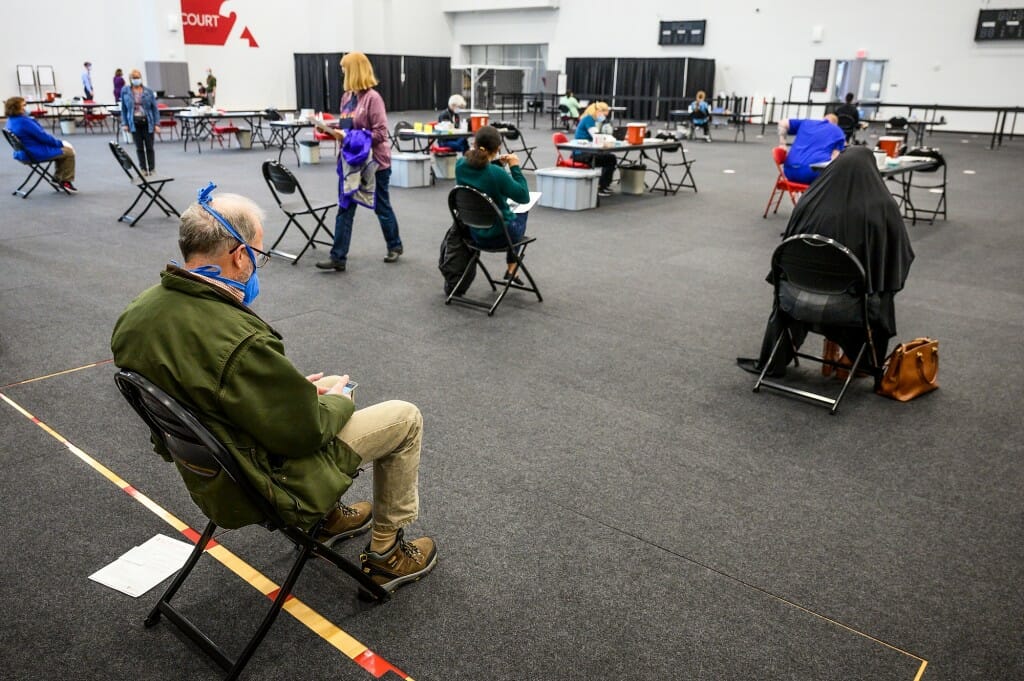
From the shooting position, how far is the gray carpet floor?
6.63 ft

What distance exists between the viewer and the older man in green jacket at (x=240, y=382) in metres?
1.60

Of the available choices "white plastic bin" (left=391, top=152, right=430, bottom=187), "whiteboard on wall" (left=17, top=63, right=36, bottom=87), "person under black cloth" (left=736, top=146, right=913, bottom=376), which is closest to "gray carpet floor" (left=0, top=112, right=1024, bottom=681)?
"person under black cloth" (left=736, top=146, right=913, bottom=376)

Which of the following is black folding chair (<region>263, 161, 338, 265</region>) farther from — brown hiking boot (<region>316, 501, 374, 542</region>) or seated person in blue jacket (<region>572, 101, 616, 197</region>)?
seated person in blue jacket (<region>572, 101, 616, 197</region>)

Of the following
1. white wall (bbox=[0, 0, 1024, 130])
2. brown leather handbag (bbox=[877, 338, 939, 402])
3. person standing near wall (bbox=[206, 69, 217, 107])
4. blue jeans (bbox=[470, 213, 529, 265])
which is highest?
white wall (bbox=[0, 0, 1024, 130])

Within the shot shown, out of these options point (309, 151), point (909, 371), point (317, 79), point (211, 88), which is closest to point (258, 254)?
point (909, 371)

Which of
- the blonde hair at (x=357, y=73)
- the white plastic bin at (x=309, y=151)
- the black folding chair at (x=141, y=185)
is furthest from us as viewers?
the white plastic bin at (x=309, y=151)

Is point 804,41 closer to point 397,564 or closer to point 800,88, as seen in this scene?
point 800,88

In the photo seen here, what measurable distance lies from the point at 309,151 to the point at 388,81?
42.8 ft

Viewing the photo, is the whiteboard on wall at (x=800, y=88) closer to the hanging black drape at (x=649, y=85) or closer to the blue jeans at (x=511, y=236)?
the hanging black drape at (x=649, y=85)

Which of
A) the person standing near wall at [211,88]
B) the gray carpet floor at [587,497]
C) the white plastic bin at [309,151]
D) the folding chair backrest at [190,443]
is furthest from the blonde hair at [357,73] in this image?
the person standing near wall at [211,88]

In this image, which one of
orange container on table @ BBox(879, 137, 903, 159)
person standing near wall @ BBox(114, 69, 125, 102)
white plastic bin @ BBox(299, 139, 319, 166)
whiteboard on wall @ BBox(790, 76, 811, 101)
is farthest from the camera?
whiteboard on wall @ BBox(790, 76, 811, 101)

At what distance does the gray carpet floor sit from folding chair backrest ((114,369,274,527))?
1.68 ft

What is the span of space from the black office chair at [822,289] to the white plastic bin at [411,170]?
7.18 m

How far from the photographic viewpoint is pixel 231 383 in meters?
1.60
